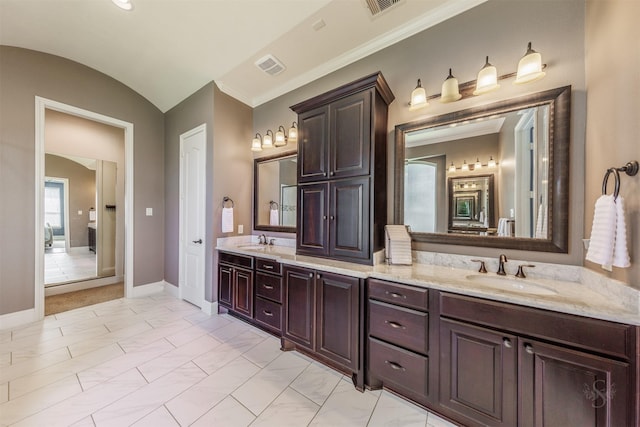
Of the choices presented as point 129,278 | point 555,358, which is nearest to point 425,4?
point 555,358

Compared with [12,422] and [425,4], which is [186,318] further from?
[425,4]

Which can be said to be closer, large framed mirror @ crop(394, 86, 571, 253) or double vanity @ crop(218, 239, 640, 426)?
double vanity @ crop(218, 239, 640, 426)

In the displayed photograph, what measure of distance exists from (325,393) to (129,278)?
3.44 meters

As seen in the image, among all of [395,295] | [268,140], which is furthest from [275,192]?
[395,295]

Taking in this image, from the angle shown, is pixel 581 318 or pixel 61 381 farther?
pixel 61 381

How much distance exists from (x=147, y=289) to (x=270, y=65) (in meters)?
3.78

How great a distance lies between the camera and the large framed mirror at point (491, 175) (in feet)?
5.03

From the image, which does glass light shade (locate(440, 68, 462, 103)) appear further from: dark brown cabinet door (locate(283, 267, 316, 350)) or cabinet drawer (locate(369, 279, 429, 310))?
dark brown cabinet door (locate(283, 267, 316, 350))

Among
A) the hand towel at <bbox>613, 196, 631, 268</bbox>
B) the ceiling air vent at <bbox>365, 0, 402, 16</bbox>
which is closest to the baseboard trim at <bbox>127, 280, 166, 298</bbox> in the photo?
the ceiling air vent at <bbox>365, 0, 402, 16</bbox>

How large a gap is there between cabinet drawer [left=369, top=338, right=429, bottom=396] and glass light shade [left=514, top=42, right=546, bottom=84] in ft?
6.40

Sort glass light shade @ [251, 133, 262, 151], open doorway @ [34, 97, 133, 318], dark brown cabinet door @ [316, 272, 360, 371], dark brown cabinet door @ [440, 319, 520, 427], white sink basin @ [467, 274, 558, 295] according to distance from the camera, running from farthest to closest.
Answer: glass light shade @ [251, 133, 262, 151], open doorway @ [34, 97, 133, 318], dark brown cabinet door @ [316, 272, 360, 371], white sink basin @ [467, 274, 558, 295], dark brown cabinet door @ [440, 319, 520, 427]

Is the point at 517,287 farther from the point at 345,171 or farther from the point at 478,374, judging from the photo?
the point at 345,171

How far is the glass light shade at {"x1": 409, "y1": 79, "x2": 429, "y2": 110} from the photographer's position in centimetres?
192

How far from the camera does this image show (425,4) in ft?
6.17
